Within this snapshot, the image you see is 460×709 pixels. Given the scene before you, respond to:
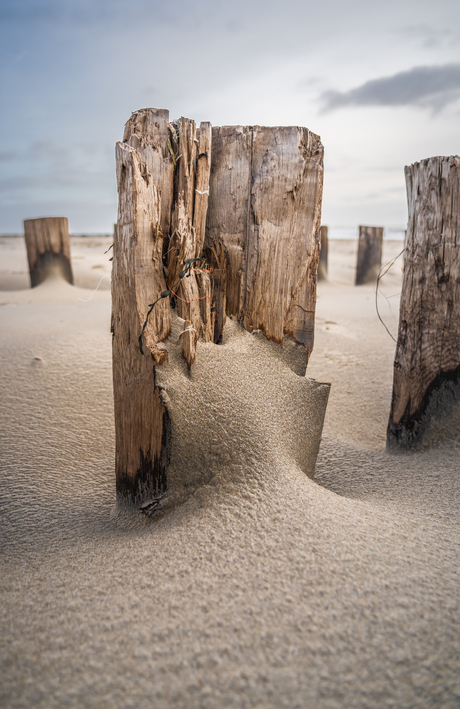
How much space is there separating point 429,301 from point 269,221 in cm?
107

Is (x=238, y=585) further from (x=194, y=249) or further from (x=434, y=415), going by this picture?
(x=434, y=415)

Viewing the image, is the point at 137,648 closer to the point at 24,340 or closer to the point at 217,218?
the point at 217,218

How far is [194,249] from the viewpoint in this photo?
1.93 metres

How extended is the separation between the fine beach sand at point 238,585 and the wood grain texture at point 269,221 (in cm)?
45

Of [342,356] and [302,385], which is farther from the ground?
[302,385]

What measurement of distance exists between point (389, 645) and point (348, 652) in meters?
→ 0.09

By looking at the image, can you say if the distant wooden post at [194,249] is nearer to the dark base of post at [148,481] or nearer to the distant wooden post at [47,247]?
the dark base of post at [148,481]

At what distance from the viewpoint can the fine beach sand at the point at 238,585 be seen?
95 cm

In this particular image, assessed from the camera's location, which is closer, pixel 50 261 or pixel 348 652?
pixel 348 652

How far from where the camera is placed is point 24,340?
12.4 ft

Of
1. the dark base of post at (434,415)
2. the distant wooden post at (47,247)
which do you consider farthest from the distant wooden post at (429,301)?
the distant wooden post at (47,247)

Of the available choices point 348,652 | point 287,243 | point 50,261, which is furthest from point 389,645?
point 50,261

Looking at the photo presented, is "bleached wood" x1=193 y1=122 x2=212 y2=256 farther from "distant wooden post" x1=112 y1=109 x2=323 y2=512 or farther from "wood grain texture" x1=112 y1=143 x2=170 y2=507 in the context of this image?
"wood grain texture" x1=112 y1=143 x2=170 y2=507

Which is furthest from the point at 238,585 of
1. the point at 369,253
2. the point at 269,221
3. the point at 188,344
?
→ the point at 369,253
